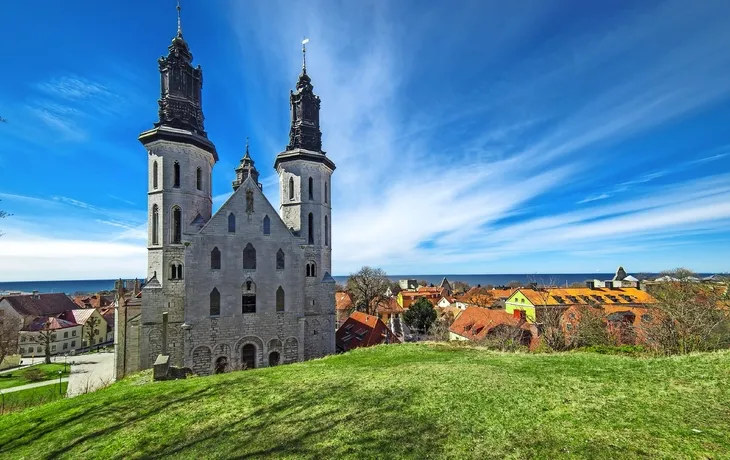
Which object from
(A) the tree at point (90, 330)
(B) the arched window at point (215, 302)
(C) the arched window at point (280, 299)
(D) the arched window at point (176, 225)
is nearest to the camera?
(B) the arched window at point (215, 302)

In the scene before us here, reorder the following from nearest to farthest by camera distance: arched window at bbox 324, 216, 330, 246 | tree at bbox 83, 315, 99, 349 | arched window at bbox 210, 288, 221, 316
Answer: arched window at bbox 210, 288, 221, 316 → arched window at bbox 324, 216, 330, 246 → tree at bbox 83, 315, 99, 349

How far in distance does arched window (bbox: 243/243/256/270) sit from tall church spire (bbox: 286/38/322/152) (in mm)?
9117

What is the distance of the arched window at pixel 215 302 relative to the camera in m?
20.1

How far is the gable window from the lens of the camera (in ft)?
67.8

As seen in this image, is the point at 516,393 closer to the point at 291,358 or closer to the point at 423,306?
the point at 291,358

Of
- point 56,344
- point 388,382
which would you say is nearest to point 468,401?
point 388,382

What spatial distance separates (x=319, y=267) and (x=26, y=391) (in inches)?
999

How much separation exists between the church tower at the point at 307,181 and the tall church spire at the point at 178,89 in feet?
22.5

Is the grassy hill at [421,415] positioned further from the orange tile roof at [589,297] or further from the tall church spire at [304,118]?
the orange tile roof at [589,297]

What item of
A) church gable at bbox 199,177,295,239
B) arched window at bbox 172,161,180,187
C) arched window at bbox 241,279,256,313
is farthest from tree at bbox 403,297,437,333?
arched window at bbox 172,161,180,187

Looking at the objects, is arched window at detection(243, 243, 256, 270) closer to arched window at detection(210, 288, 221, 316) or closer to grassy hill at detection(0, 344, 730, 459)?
arched window at detection(210, 288, 221, 316)

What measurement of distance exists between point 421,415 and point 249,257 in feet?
57.1

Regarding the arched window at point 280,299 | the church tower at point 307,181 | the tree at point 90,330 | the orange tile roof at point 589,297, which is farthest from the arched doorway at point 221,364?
the tree at point 90,330

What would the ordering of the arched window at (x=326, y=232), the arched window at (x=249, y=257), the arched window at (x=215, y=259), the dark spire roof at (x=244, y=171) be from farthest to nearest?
1. the dark spire roof at (x=244, y=171)
2. the arched window at (x=326, y=232)
3. the arched window at (x=249, y=257)
4. the arched window at (x=215, y=259)
